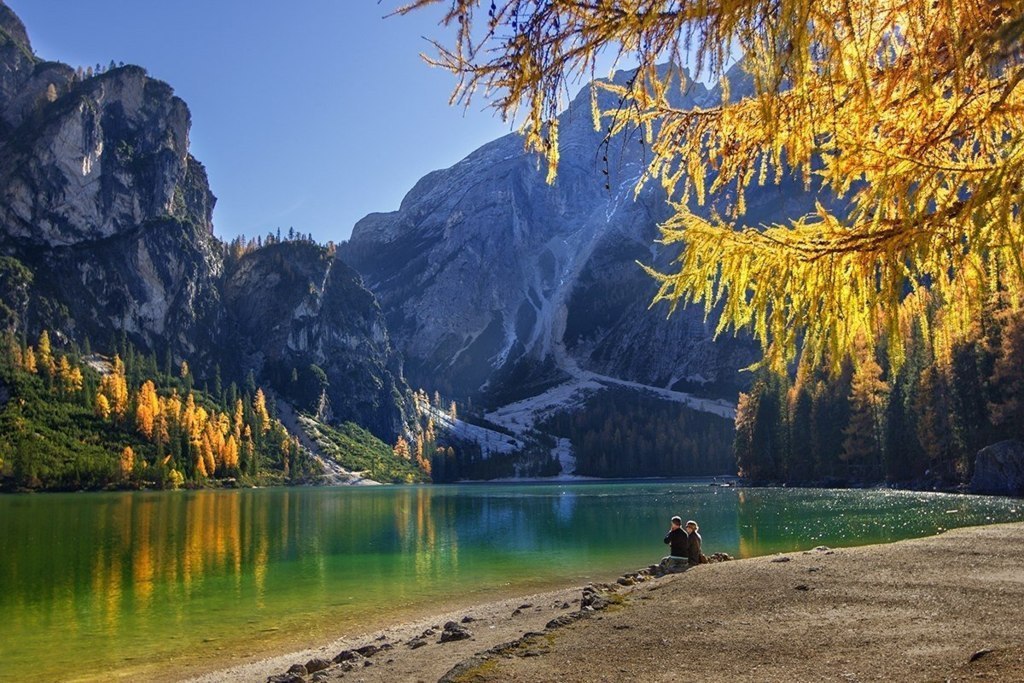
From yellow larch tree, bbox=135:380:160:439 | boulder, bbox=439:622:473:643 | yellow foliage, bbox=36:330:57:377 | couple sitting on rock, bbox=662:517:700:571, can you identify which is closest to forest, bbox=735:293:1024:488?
couple sitting on rock, bbox=662:517:700:571

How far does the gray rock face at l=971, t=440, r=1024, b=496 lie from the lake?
335 cm

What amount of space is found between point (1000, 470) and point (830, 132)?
214 feet

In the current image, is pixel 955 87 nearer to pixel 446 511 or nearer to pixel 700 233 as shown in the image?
pixel 700 233

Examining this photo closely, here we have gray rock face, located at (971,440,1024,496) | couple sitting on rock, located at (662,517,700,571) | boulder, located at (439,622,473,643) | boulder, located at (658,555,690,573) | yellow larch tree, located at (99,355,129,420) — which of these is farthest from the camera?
yellow larch tree, located at (99,355,129,420)

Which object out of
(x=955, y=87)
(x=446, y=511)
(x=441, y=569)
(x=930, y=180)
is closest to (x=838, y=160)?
(x=930, y=180)

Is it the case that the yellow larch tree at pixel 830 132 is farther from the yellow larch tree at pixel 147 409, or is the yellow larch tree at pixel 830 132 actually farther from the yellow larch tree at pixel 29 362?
the yellow larch tree at pixel 29 362

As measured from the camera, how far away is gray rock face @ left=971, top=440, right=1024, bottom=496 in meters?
54.8

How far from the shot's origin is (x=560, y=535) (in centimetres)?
4547

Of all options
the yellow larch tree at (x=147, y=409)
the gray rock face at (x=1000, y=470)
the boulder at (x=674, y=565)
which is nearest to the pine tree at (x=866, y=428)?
the gray rock face at (x=1000, y=470)

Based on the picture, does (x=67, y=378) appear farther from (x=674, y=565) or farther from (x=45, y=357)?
(x=674, y=565)

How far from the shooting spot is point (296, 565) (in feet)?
112

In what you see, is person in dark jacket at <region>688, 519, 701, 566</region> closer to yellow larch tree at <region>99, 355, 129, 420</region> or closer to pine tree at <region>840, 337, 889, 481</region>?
pine tree at <region>840, 337, 889, 481</region>

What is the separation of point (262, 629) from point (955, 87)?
22.7 metres

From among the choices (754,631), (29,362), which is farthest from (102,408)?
(754,631)
